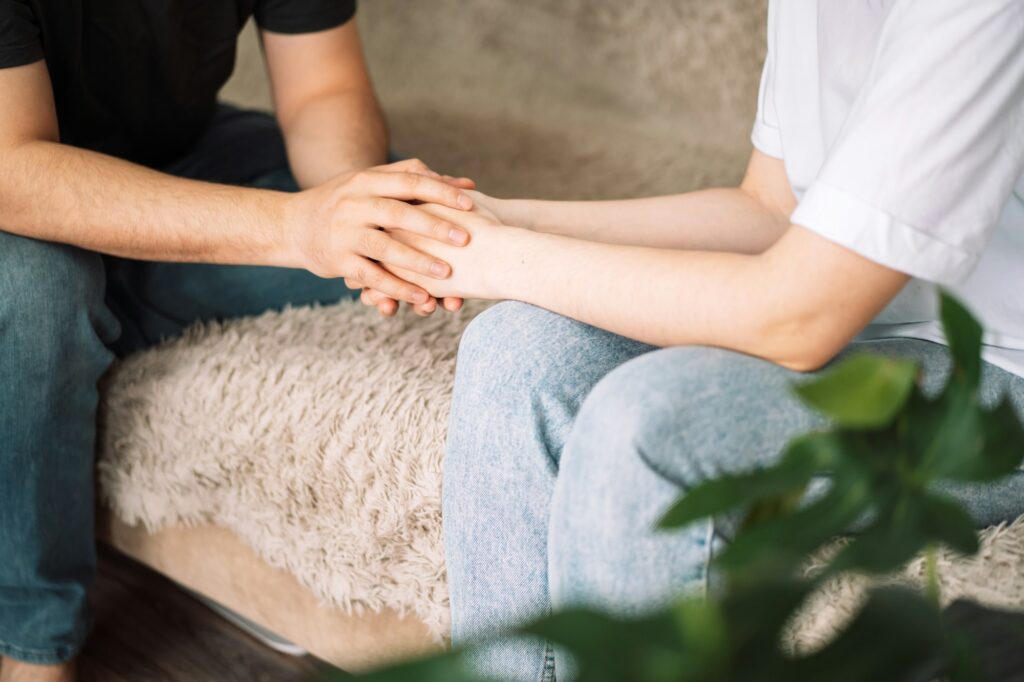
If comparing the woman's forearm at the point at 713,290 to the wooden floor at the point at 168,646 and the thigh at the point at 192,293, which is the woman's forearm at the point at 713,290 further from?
the wooden floor at the point at 168,646

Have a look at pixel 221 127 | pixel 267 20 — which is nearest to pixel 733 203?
pixel 267 20

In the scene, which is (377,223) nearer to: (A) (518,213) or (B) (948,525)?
(A) (518,213)

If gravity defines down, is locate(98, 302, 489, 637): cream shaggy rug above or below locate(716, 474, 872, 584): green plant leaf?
below

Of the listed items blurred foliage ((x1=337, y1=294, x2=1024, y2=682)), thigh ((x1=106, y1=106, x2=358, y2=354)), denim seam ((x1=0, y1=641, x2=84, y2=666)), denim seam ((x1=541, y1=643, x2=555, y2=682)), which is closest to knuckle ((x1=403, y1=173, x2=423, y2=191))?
thigh ((x1=106, y1=106, x2=358, y2=354))

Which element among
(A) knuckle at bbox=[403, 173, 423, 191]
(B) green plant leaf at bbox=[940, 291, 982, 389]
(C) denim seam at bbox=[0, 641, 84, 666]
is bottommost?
(C) denim seam at bbox=[0, 641, 84, 666]

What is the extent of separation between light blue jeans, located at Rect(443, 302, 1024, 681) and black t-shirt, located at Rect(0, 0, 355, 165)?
645 mm

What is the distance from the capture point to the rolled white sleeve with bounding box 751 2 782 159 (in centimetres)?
96

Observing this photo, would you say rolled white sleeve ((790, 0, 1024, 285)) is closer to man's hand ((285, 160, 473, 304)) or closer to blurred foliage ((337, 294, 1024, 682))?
blurred foliage ((337, 294, 1024, 682))

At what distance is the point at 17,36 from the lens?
1.07m

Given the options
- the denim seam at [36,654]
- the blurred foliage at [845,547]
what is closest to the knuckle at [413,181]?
the blurred foliage at [845,547]

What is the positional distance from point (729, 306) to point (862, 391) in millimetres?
345


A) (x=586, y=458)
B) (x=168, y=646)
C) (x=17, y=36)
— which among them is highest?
(x=17, y=36)

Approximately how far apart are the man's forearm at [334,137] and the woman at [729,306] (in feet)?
1.25

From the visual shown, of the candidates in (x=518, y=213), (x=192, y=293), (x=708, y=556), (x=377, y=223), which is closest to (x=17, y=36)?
(x=192, y=293)
